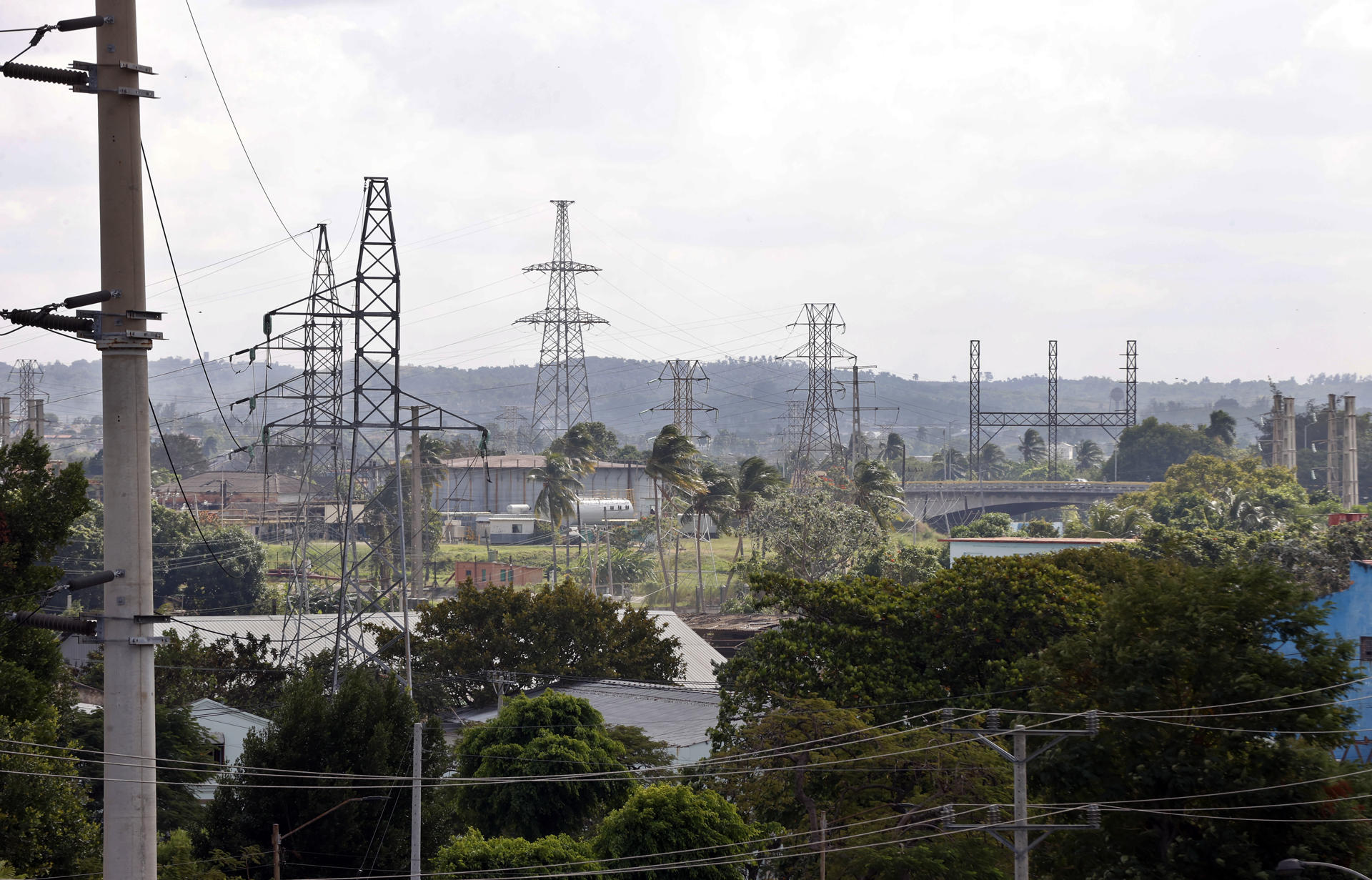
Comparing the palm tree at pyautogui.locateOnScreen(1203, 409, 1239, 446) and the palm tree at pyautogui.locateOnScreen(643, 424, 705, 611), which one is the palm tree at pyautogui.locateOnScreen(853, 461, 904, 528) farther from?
the palm tree at pyautogui.locateOnScreen(1203, 409, 1239, 446)

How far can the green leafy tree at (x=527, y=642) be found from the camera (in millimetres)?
41562

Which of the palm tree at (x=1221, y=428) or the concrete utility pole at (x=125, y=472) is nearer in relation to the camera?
the concrete utility pole at (x=125, y=472)

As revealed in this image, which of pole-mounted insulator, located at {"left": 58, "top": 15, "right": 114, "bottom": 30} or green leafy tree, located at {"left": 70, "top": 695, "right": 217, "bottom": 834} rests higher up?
pole-mounted insulator, located at {"left": 58, "top": 15, "right": 114, "bottom": 30}

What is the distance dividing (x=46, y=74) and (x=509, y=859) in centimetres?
1520

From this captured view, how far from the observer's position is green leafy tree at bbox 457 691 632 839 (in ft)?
87.4

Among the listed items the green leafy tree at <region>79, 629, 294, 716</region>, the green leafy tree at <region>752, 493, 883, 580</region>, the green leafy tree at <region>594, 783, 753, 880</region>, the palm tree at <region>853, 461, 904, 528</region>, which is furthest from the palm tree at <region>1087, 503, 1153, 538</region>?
the green leafy tree at <region>594, 783, 753, 880</region>

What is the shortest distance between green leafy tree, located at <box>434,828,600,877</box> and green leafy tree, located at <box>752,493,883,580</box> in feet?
134

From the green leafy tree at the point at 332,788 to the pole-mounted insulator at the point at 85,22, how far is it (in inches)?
671

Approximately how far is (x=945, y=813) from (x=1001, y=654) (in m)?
7.85

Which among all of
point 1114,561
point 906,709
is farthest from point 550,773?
point 1114,561

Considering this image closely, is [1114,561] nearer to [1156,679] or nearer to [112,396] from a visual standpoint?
[1156,679]

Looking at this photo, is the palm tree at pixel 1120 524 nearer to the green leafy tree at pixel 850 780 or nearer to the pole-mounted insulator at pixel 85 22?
the green leafy tree at pixel 850 780

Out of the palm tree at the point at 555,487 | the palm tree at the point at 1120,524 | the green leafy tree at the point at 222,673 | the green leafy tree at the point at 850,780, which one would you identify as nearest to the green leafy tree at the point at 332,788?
the green leafy tree at the point at 850,780

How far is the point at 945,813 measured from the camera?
21.6 meters
